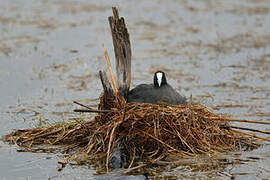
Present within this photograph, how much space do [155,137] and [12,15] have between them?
38.3ft

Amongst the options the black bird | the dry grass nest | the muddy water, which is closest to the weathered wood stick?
the black bird

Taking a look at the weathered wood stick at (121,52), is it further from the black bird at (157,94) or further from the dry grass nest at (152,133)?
the dry grass nest at (152,133)

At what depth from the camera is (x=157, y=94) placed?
741 cm

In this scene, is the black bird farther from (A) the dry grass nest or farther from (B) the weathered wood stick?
(A) the dry grass nest

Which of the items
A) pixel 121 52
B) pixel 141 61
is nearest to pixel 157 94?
pixel 121 52

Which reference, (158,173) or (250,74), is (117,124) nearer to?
(158,173)

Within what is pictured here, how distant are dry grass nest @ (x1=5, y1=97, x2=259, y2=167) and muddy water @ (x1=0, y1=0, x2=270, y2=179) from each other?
26 cm

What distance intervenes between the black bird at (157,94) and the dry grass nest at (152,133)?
1.16 feet

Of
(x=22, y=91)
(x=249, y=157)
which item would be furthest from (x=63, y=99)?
(x=249, y=157)

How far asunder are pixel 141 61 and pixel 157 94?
554 centimetres

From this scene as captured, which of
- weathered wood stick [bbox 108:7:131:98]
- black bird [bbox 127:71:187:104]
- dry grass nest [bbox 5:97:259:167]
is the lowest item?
dry grass nest [bbox 5:97:259:167]

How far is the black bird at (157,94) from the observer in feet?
24.2

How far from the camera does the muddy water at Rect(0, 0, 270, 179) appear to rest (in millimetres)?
6762

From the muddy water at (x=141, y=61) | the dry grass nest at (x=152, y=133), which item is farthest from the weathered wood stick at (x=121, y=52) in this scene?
the muddy water at (x=141, y=61)
